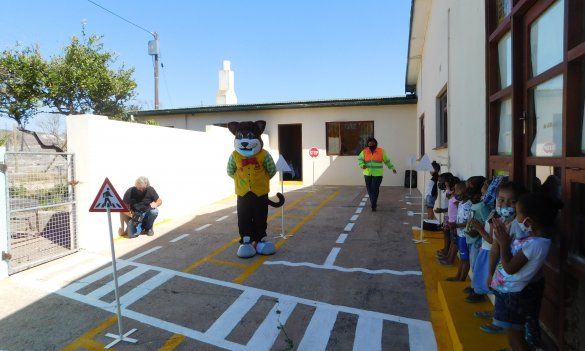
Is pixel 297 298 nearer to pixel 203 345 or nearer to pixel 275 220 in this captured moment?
pixel 203 345

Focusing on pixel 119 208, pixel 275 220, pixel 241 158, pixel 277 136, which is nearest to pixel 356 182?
pixel 277 136

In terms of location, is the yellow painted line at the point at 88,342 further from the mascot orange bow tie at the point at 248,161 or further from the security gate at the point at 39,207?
the mascot orange bow tie at the point at 248,161

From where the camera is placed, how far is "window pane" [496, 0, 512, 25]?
3.46 meters

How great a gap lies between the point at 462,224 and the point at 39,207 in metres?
5.84

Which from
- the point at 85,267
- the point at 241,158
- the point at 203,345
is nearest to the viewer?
the point at 203,345

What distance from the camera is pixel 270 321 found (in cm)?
381

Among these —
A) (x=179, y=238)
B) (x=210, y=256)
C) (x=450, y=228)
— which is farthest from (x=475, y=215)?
(x=179, y=238)

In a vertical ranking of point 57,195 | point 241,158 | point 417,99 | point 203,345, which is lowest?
point 203,345

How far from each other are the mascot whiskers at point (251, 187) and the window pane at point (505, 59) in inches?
140

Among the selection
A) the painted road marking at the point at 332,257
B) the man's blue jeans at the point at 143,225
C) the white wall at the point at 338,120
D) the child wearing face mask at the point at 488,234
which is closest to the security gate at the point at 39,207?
the man's blue jeans at the point at 143,225

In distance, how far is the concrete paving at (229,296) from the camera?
351cm

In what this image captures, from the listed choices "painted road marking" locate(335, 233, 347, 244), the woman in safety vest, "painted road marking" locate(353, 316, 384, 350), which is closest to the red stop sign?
the woman in safety vest

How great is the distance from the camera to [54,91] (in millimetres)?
13648

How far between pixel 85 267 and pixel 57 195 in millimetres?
1422
